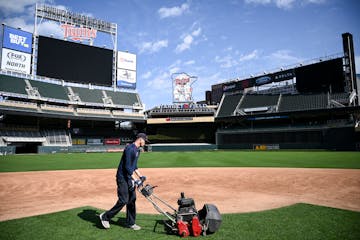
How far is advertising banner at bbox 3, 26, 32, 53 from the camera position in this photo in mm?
42062

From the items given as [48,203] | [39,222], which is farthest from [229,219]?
[48,203]

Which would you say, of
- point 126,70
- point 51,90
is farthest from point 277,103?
point 51,90

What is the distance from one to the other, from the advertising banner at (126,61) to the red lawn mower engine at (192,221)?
176ft

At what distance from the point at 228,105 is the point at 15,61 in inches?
1741

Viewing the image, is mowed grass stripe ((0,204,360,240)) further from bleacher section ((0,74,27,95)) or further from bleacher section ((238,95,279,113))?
bleacher section ((0,74,27,95))

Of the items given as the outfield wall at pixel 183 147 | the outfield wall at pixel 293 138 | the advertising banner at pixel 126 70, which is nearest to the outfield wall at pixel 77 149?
the outfield wall at pixel 183 147

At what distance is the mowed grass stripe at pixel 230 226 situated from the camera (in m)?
4.50

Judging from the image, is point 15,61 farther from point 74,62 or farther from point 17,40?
point 74,62

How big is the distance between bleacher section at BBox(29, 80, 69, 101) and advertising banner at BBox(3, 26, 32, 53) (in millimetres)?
6827

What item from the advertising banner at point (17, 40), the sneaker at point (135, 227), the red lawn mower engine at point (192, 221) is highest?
the advertising banner at point (17, 40)

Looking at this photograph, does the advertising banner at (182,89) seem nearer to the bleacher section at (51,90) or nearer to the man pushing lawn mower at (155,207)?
the bleacher section at (51,90)

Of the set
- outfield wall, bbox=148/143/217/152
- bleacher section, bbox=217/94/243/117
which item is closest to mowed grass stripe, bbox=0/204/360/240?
outfield wall, bbox=148/143/217/152

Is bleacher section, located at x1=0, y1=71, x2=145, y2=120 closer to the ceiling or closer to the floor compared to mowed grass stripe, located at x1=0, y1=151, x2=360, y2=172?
closer to the ceiling

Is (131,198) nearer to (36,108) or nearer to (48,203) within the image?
(48,203)
